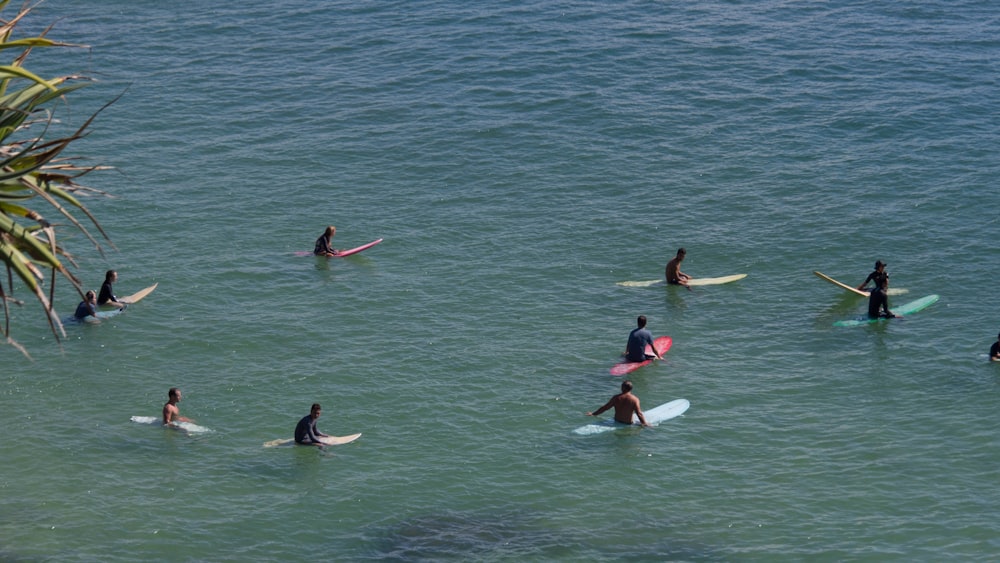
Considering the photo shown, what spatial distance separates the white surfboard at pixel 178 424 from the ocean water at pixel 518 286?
0.18 metres

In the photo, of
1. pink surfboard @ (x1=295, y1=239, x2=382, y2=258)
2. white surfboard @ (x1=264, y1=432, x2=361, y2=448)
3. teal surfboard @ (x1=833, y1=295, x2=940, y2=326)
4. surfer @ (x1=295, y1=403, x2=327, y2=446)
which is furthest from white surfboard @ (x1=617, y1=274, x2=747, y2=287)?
surfer @ (x1=295, y1=403, x2=327, y2=446)

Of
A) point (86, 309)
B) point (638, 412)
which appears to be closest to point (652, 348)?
point (638, 412)

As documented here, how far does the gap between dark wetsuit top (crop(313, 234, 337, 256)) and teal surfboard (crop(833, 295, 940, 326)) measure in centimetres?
1627

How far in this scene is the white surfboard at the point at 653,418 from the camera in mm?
31281

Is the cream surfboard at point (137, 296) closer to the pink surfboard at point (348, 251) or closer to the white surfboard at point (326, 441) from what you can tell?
the pink surfboard at point (348, 251)

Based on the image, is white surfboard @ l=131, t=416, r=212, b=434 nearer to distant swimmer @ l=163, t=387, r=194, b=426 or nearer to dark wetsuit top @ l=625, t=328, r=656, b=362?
distant swimmer @ l=163, t=387, r=194, b=426

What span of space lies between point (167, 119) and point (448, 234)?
1735cm

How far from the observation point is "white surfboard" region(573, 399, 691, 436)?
31.3m

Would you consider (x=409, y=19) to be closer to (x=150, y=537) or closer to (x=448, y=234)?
(x=448, y=234)

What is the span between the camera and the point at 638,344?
114 ft

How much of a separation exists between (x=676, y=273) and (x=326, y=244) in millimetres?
11455

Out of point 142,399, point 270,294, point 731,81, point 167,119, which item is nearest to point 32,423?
point 142,399

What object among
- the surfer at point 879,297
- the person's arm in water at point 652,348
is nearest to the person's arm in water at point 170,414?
the person's arm in water at point 652,348

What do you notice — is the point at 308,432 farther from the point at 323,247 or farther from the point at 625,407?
the point at 323,247
